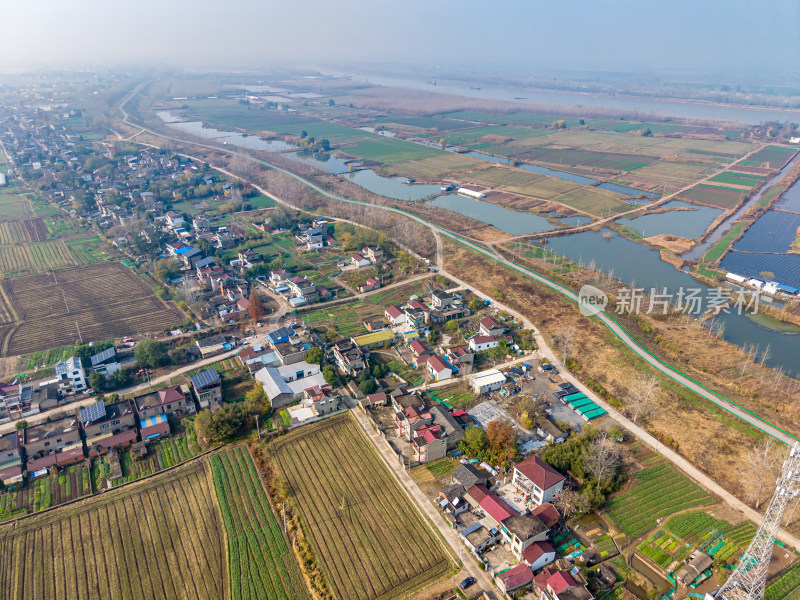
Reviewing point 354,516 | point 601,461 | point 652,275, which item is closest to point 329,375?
point 354,516

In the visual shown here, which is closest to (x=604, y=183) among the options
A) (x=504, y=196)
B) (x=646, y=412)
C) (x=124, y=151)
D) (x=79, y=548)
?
(x=504, y=196)

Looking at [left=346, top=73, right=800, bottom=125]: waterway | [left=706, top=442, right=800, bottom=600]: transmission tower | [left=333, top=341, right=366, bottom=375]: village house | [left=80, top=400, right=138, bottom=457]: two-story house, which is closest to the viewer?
[left=706, top=442, right=800, bottom=600]: transmission tower

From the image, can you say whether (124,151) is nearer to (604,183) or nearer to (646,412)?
(604,183)

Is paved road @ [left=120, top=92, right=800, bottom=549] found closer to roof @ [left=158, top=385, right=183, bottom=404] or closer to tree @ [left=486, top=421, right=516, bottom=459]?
tree @ [left=486, top=421, right=516, bottom=459]

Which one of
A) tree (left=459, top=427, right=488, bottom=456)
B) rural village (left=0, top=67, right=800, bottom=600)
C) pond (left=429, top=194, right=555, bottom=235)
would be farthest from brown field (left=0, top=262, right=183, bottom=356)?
pond (left=429, top=194, right=555, bottom=235)

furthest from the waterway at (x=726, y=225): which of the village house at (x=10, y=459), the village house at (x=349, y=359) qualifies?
the village house at (x=10, y=459)

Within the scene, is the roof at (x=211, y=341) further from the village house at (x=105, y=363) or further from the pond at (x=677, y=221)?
the pond at (x=677, y=221)
